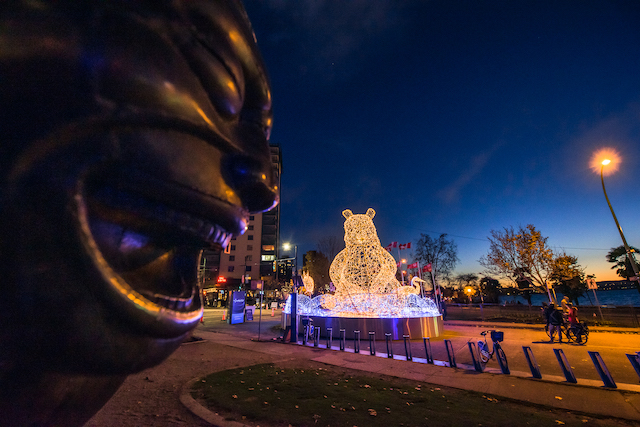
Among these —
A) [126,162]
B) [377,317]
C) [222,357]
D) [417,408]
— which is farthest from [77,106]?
[377,317]

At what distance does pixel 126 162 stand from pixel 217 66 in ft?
1.65

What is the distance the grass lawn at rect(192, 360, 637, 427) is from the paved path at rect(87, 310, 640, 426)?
439mm

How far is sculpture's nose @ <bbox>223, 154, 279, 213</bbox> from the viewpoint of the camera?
3.69 feet

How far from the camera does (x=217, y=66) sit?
109cm

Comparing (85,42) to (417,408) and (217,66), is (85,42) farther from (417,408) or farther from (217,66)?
(417,408)

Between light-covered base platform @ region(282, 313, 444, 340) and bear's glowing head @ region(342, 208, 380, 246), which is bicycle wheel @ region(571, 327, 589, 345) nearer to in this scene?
light-covered base platform @ region(282, 313, 444, 340)

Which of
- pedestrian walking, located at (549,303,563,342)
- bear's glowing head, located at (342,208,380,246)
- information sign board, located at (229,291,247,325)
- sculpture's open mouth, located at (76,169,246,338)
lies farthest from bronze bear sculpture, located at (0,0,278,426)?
information sign board, located at (229,291,247,325)

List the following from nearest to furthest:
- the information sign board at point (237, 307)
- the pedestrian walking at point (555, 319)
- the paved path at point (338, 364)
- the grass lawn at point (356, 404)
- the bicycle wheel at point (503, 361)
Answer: the grass lawn at point (356, 404), the paved path at point (338, 364), the bicycle wheel at point (503, 361), the pedestrian walking at point (555, 319), the information sign board at point (237, 307)

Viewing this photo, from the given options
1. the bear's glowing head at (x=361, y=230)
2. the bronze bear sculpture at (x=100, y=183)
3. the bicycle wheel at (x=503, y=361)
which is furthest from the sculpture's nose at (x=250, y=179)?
the bear's glowing head at (x=361, y=230)

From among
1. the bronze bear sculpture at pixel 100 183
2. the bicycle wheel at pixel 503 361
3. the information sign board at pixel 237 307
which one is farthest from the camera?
the information sign board at pixel 237 307

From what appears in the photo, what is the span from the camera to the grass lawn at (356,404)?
4.32 metres

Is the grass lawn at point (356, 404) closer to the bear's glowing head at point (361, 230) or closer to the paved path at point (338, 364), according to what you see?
the paved path at point (338, 364)

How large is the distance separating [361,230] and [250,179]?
38.6 feet

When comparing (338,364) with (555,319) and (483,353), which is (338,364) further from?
(555,319)
